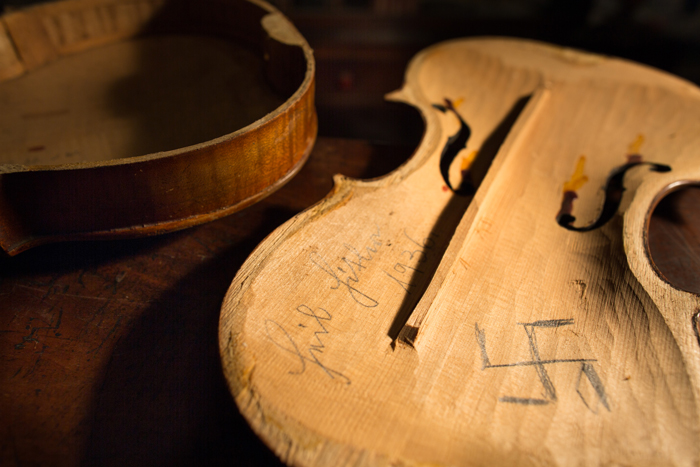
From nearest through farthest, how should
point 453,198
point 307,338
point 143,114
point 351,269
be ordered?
point 307,338, point 351,269, point 453,198, point 143,114

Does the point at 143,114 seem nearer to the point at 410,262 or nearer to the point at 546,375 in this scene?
the point at 410,262

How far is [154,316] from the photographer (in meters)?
1.02

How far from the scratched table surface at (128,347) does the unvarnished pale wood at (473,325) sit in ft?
0.43

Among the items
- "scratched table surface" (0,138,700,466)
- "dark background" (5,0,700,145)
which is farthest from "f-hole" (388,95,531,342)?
"dark background" (5,0,700,145)

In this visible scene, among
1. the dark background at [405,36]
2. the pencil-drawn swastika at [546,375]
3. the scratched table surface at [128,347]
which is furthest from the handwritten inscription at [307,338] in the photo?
the dark background at [405,36]

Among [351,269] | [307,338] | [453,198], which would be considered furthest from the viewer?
[453,198]

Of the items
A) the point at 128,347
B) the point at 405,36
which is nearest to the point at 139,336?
the point at 128,347

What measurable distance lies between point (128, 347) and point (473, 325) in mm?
753

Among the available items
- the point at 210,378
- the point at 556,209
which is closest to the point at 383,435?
the point at 210,378

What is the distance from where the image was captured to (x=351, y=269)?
0.94 meters

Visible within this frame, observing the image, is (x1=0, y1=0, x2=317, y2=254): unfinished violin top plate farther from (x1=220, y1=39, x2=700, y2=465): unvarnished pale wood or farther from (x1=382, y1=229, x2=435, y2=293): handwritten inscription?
(x1=382, y1=229, x2=435, y2=293): handwritten inscription

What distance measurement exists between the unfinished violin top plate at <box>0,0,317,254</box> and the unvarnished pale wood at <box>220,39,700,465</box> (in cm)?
22

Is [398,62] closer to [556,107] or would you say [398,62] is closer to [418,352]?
[556,107]

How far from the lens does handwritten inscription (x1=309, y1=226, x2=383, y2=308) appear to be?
90cm
